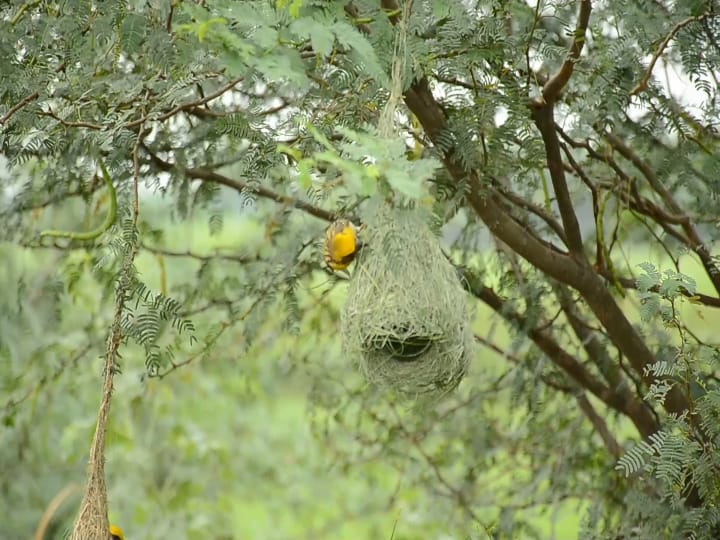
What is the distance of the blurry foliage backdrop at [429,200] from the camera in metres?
1.64

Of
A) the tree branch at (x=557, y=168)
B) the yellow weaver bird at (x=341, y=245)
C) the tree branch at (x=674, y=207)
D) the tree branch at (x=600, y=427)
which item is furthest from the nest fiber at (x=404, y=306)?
the tree branch at (x=600, y=427)

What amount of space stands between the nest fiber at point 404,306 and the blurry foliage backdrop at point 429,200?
0.39 ft

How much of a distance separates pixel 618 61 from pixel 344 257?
0.75m

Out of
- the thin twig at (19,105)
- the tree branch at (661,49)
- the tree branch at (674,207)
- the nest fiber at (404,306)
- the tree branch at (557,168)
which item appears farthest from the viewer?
the tree branch at (674,207)

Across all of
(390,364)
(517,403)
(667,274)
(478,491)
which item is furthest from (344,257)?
(478,491)

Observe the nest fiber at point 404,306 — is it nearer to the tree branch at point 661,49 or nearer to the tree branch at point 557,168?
the tree branch at point 557,168

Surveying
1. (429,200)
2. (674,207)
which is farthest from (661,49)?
(674,207)

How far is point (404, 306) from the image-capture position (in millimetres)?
1591

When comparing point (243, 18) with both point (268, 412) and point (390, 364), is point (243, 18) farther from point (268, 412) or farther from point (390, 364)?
point (268, 412)

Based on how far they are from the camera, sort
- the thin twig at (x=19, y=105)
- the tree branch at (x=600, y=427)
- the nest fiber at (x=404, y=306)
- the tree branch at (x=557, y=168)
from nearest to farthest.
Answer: the nest fiber at (x=404, y=306) → the thin twig at (x=19, y=105) → the tree branch at (x=557, y=168) → the tree branch at (x=600, y=427)

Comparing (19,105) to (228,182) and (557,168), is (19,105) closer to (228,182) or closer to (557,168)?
(228,182)

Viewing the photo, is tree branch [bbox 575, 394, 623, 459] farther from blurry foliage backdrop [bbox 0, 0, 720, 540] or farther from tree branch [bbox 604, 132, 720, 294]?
tree branch [bbox 604, 132, 720, 294]

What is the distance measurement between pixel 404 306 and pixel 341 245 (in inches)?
6.2

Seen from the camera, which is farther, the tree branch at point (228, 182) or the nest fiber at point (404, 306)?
the tree branch at point (228, 182)
